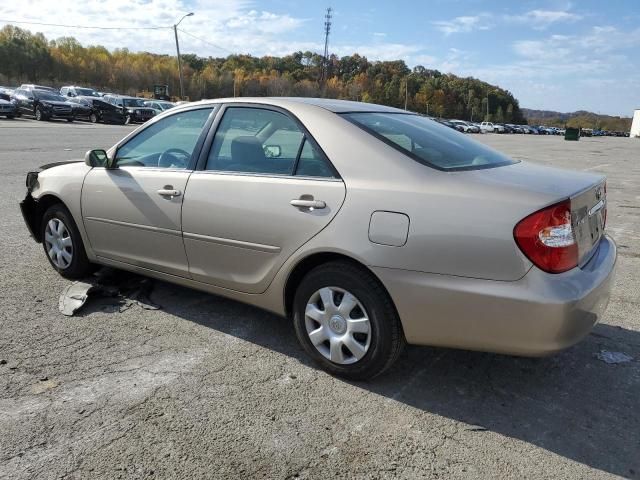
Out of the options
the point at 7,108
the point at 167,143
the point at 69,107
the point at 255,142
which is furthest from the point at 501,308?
the point at 69,107

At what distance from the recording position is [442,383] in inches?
125

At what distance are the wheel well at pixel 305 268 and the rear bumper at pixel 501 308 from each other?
0.16 metres

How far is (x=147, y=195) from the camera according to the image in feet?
12.6

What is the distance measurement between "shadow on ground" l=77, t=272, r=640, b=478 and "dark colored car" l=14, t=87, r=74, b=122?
32.8 metres

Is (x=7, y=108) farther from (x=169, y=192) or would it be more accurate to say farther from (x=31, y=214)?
(x=169, y=192)

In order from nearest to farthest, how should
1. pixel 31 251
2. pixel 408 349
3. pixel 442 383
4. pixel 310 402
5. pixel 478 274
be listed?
1. pixel 478 274
2. pixel 310 402
3. pixel 442 383
4. pixel 408 349
5. pixel 31 251

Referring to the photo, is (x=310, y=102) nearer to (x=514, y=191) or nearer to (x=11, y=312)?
(x=514, y=191)

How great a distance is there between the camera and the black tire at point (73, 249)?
14.7 ft

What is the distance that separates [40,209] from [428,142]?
351 centimetres

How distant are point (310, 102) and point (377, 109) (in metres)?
0.54

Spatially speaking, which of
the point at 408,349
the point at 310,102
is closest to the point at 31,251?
the point at 310,102

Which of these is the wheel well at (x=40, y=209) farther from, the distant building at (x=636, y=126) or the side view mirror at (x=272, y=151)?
the distant building at (x=636, y=126)

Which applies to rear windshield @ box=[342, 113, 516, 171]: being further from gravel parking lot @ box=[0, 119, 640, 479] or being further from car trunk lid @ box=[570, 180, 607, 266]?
gravel parking lot @ box=[0, 119, 640, 479]

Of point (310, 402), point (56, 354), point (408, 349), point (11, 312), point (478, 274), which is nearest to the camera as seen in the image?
point (478, 274)
